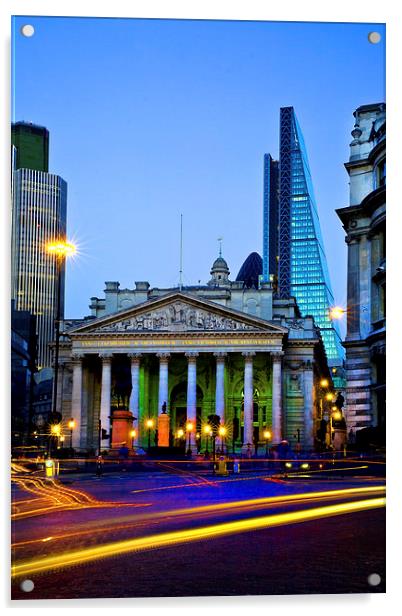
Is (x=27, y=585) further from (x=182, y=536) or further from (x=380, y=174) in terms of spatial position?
(x=380, y=174)

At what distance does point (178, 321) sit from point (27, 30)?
7212 centimetres

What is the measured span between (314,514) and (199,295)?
240 feet

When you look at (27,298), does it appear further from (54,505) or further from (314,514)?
(314,514)

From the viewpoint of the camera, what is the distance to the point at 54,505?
1728cm

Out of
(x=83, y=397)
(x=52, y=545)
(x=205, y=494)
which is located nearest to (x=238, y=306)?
(x=83, y=397)

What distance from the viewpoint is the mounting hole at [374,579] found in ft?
43.2

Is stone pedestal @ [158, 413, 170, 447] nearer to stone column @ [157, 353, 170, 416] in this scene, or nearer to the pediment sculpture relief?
stone column @ [157, 353, 170, 416]

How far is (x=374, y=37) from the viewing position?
15.1m

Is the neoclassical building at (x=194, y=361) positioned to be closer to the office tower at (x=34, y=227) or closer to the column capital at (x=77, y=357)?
the column capital at (x=77, y=357)

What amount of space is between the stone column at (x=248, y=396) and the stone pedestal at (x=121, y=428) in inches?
1433

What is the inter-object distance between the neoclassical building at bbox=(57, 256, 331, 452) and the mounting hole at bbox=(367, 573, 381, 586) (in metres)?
68.3

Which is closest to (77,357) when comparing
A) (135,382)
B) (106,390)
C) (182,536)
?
(106,390)

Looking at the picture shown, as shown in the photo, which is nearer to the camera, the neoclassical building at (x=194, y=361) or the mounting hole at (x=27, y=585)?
the mounting hole at (x=27, y=585)

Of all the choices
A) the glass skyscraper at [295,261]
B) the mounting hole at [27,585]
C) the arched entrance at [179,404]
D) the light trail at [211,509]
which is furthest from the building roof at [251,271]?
the mounting hole at [27,585]
